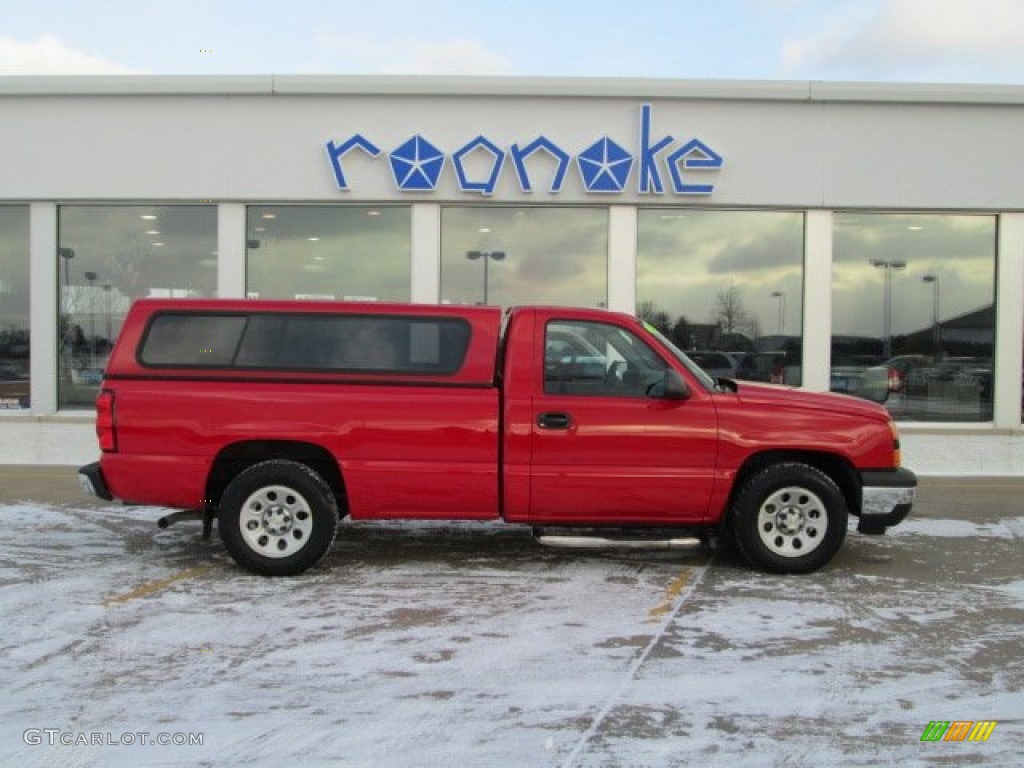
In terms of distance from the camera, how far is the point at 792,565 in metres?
6.29

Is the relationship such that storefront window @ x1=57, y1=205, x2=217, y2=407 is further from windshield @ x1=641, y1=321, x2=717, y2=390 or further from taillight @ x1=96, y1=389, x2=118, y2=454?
windshield @ x1=641, y1=321, x2=717, y2=390

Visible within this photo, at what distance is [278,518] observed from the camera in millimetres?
6191

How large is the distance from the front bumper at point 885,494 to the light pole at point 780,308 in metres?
8.52

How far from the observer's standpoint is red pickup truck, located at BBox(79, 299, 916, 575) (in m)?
6.13

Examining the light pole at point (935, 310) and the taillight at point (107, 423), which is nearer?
the taillight at point (107, 423)

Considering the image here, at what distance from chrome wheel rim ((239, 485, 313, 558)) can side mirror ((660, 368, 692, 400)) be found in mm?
2527

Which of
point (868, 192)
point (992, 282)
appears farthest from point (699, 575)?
point (992, 282)

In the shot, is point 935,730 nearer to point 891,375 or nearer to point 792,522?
point 792,522

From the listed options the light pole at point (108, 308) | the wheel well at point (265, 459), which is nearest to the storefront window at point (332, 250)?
the light pole at point (108, 308)

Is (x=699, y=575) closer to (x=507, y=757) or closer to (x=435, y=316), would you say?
(x=435, y=316)

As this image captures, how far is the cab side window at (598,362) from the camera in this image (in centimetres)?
623

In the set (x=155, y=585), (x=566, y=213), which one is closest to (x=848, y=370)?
(x=566, y=213)

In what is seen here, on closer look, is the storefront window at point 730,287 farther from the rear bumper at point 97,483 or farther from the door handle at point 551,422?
the rear bumper at point 97,483

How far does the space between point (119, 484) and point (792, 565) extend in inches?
181
